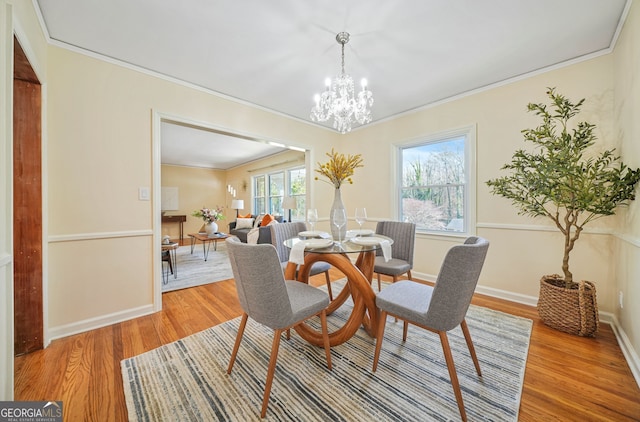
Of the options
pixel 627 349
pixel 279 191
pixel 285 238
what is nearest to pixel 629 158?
pixel 627 349

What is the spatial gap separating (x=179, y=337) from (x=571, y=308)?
327cm

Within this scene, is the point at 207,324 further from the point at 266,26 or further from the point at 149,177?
the point at 266,26

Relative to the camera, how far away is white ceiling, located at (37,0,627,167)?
5.47ft

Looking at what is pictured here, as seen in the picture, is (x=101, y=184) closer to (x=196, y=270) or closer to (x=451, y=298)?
(x=196, y=270)

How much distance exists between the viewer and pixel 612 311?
2.12m

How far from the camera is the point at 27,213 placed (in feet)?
5.79

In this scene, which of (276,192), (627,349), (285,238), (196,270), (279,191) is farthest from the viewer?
(276,192)

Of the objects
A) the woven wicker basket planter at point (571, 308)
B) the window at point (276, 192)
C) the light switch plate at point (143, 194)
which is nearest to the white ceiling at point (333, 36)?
the light switch plate at point (143, 194)

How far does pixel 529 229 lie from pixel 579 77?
1.51 meters

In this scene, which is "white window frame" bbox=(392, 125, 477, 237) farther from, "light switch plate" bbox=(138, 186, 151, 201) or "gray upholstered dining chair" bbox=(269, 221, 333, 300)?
"light switch plate" bbox=(138, 186, 151, 201)

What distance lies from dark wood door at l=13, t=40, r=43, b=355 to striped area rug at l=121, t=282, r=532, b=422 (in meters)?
0.89

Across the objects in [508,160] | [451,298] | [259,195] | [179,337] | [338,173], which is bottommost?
[179,337]

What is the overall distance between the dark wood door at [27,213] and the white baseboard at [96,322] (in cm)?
15

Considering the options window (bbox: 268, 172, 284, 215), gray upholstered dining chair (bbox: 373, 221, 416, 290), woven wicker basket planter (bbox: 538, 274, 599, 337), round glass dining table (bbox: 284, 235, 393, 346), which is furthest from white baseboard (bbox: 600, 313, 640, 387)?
window (bbox: 268, 172, 284, 215)
